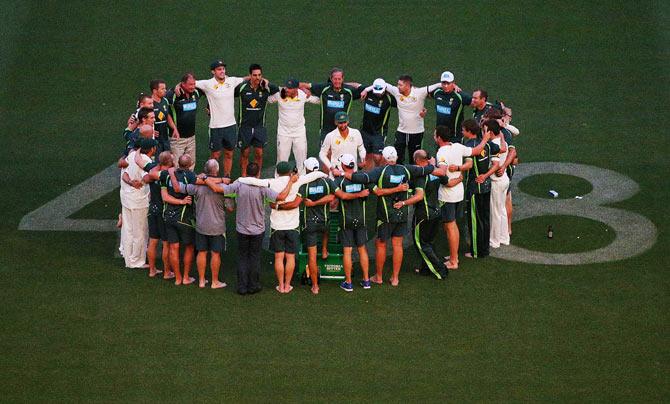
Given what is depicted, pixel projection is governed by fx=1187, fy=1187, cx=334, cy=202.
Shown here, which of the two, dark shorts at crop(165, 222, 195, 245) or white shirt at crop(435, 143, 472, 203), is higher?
white shirt at crop(435, 143, 472, 203)

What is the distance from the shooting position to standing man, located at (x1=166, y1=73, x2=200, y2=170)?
18.5m

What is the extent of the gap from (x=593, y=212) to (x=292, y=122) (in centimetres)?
481

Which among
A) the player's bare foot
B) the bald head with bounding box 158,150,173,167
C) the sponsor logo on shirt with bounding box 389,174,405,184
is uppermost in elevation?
the bald head with bounding box 158,150,173,167

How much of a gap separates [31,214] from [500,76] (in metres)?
9.81

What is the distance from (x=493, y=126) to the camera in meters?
16.5

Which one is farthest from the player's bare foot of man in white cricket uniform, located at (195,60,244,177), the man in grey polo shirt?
man in white cricket uniform, located at (195,60,244,177)

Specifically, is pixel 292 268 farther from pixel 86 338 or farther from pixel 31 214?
pixel 31 214

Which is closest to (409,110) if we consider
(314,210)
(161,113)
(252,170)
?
(314,210)

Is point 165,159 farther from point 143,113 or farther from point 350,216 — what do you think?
point 350,216

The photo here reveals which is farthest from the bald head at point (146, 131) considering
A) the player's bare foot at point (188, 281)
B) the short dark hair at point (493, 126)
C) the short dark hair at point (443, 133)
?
the short dark hair at point (493, 126)

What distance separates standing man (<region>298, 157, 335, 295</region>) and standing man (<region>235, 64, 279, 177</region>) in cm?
325

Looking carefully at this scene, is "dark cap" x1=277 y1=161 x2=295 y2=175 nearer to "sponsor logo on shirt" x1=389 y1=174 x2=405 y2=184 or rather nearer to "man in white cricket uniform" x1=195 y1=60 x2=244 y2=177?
"sponsor logo on shirt" x1=389 y1=174 x2=405 y2=184

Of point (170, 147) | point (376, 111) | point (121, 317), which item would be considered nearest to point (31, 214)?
point (170, 147)

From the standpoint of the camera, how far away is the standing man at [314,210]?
15.3m
